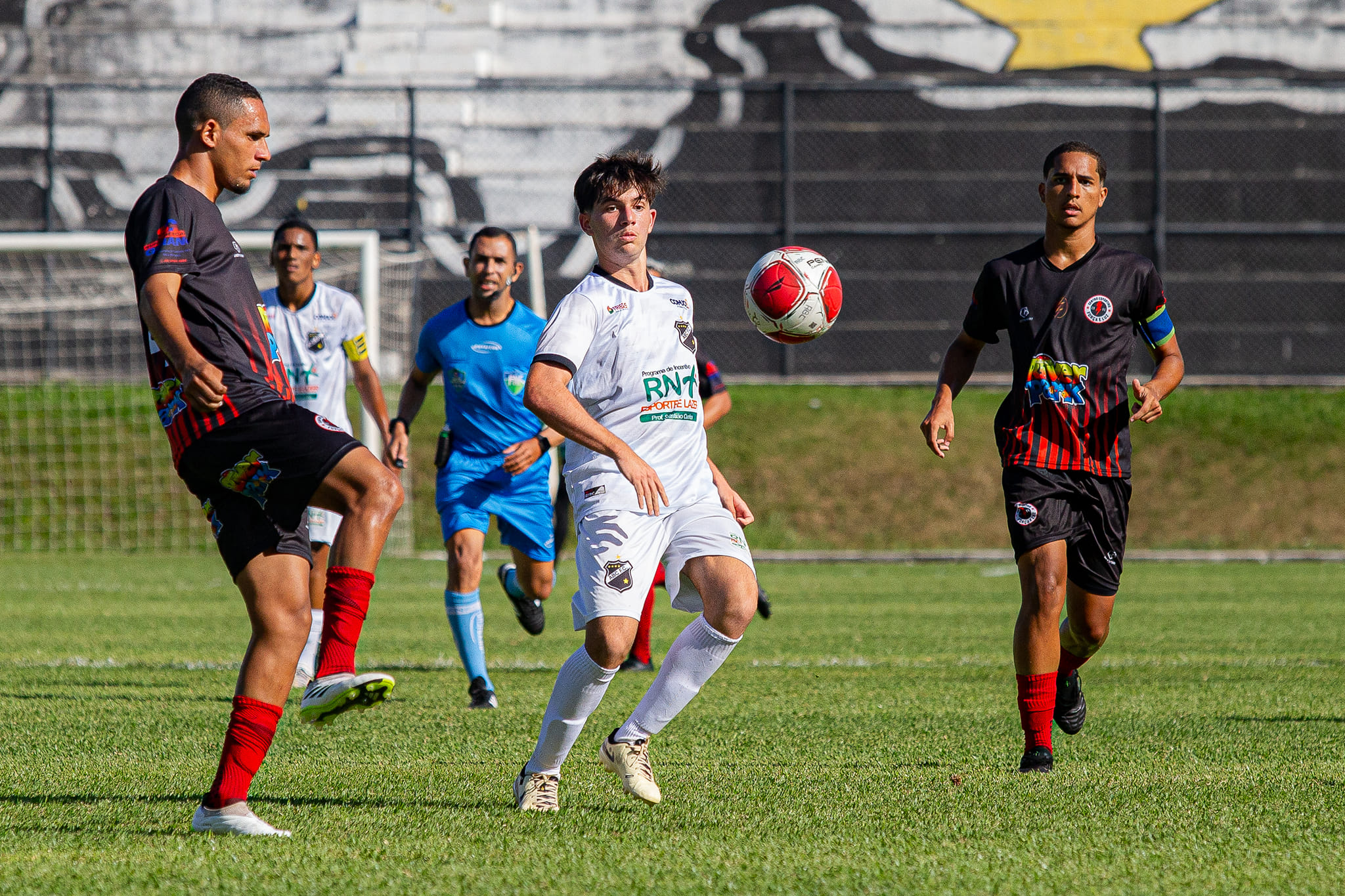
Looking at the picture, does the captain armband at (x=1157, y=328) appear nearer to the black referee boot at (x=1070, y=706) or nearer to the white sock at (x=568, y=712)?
the black referee boot at (x=1070, y=706)

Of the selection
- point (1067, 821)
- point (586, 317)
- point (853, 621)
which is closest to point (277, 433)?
point (586, 317)

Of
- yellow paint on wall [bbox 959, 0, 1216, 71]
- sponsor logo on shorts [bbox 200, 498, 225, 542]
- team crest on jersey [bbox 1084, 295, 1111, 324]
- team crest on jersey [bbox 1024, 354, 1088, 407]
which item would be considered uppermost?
yellow paint on wall [bbox 959, 0, 1216, 71]

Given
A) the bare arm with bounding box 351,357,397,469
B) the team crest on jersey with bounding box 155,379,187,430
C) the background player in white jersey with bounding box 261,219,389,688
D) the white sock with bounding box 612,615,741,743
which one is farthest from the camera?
the background player in white jersey with bounding box 261,219,389,688

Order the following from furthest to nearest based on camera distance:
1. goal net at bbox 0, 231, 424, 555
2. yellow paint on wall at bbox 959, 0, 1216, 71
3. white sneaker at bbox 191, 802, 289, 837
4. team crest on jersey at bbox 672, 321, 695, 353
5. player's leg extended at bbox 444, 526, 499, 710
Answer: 1. yellow paint on wall at bbox 959, 0, 1216, 71
2. goal net at bbox 0, 231, 424, 555
3. player's leg extended at bbox 444, 526, 499, 710
4. team crest on jersey at bbox 672, 321, 695, 353
5. white sneaker at bbox 191, 802, 289, 837

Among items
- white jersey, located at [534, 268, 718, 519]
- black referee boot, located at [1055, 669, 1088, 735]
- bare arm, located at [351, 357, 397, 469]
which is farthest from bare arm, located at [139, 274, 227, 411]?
bare arm, located at [351, 357, 397, 469]

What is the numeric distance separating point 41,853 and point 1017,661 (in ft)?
10.8

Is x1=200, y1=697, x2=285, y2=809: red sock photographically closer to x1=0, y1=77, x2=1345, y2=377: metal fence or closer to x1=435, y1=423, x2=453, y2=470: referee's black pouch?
x1=435, y1=423, x2=453, y2=470: referee's black pouch

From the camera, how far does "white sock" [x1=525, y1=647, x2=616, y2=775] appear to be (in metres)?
4.42

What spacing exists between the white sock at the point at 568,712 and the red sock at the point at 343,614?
0.70 meters

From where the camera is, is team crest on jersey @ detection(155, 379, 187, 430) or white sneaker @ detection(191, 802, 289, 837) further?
team crest on jersey @ detection(155, 379, 187, 430)

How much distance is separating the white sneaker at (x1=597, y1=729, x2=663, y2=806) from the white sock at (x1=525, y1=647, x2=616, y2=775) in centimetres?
14

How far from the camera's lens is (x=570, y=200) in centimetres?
2000

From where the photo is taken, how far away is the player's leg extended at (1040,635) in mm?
5137

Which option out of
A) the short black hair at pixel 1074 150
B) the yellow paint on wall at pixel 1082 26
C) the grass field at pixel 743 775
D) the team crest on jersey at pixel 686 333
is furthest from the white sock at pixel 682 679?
the yellow paint on wall at pixel 1082 26
